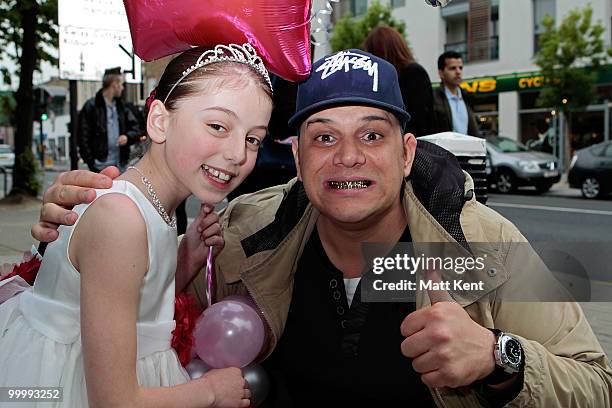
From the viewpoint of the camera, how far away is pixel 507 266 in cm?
197

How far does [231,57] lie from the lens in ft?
6.28

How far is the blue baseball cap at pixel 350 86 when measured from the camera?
80.2 inches

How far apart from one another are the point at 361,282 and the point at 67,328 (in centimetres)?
88

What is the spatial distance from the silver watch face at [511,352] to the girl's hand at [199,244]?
3.13ft

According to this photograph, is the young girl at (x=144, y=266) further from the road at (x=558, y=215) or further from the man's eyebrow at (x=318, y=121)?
the road at (x=558, y=215)

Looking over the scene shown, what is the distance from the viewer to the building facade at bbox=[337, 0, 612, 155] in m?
22.1

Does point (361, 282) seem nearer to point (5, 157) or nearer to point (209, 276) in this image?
point (209, 276)

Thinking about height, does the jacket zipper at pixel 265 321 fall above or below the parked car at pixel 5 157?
below

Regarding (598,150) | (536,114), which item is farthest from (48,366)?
(536,114)

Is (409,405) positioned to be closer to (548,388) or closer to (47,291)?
(548,388)

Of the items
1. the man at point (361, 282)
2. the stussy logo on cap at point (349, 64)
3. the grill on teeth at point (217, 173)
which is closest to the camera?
the man at point (361, 282)

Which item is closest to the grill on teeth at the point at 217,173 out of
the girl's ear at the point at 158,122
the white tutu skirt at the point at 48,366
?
the girl's ear at the point at 158,122

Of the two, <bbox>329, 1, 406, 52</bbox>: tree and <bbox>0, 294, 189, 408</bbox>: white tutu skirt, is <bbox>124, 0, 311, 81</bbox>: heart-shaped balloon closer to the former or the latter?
<bbox>0, 294, 189, 408</bbox>: white tutu skirt

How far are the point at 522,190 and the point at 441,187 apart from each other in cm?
1509
